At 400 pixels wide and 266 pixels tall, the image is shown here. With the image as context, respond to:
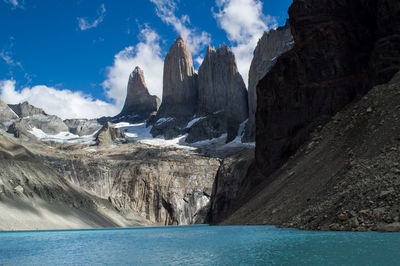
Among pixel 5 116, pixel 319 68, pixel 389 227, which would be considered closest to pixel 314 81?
A: pixel 319 68

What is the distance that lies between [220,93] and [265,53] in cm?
4021

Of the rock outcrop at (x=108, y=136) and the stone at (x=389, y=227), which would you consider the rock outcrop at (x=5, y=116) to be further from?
the stone at (x=389, y=227)

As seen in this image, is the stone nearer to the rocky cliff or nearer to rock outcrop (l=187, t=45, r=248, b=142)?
the rocky cliff

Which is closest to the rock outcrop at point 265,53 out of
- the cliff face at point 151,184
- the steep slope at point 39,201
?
the cliff face at point 151,184

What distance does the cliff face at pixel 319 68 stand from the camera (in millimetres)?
41281

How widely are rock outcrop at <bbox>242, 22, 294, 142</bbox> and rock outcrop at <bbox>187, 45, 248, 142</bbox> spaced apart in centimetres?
2136

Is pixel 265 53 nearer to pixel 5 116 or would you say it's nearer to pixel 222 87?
pixel 222 87

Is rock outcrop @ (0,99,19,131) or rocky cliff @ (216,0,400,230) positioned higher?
rock outcrop @ (0,99,19,131)

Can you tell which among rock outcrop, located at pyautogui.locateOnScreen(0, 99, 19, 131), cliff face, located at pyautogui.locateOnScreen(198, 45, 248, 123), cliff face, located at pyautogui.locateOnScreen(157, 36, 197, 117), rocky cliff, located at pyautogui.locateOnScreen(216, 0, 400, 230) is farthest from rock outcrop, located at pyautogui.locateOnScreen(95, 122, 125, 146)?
rocky cliff, located at pyautogui.locateOnScreen(216, 0, 400, 230)

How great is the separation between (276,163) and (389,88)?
55.1 ft

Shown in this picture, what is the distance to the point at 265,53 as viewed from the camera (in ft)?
427

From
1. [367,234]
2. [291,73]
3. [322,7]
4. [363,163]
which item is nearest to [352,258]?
[367,234]

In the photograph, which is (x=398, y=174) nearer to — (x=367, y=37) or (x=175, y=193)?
(x=367, y=37)

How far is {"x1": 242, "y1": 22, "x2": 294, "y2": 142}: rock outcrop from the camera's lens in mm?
120875
